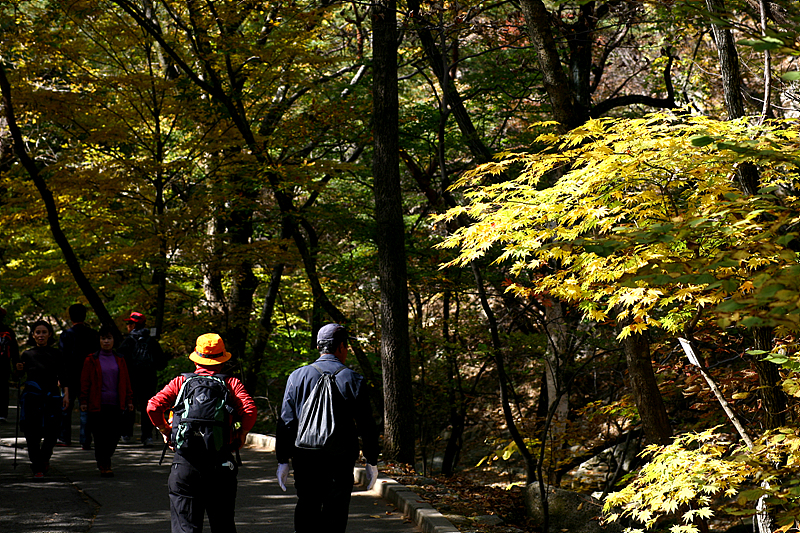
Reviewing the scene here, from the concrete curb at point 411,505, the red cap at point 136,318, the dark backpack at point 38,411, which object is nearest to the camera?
the concrete curb at point 411,505

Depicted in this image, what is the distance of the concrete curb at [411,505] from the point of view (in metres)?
6.34

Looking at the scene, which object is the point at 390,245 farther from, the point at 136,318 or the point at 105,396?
the point at 105,396

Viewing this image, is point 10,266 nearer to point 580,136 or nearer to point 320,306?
point 320,306

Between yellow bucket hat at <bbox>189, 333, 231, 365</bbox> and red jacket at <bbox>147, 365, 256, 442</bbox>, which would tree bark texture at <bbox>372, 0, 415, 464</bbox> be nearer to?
red jacket at <bbox>147, 365, 256, 442</bbox>

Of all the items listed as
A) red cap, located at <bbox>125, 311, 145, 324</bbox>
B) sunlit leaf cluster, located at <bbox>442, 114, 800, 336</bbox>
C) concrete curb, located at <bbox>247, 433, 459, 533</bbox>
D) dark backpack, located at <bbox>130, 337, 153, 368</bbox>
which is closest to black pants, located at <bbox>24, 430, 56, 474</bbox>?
dark backpack, located at <bbox>130, 337, 153, 368</bbox>

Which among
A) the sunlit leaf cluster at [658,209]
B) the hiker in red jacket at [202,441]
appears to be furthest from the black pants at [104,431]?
the sunlit leaf cluster at [658,209]

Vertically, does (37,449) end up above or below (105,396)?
below

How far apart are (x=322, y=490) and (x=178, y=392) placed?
3.97 ft

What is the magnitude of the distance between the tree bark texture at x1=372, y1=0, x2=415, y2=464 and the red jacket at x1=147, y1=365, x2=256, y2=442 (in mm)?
5415

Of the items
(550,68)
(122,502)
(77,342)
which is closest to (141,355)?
(77,342)

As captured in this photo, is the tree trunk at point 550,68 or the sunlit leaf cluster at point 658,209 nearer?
the sunlit leaf cluster at point 658,209

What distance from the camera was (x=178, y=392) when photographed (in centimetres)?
479

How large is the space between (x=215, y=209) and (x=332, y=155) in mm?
3915

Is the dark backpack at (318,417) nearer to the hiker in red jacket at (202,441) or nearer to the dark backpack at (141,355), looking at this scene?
the hiker in red jacket at (202,441)
